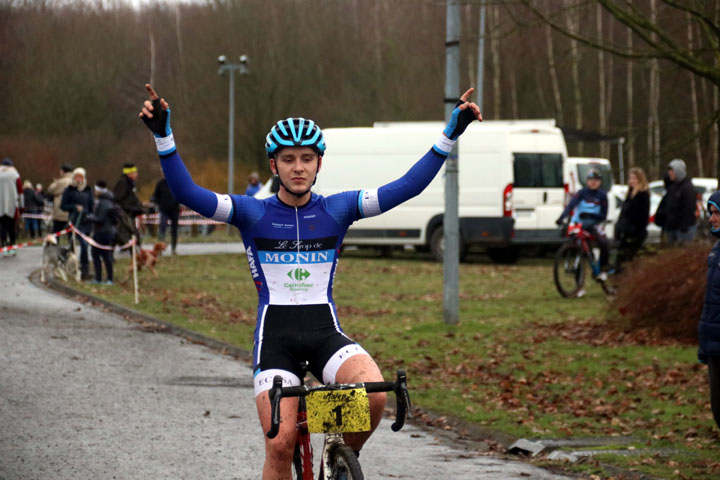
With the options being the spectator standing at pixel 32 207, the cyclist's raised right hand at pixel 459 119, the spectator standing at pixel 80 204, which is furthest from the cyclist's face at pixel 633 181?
the spectator standing at pixel 32 207

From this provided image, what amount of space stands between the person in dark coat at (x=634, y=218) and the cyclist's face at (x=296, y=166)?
1342 centimetres

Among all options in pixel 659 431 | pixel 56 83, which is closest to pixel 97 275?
pixel 659 431

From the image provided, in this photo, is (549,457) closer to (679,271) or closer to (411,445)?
(411,445)

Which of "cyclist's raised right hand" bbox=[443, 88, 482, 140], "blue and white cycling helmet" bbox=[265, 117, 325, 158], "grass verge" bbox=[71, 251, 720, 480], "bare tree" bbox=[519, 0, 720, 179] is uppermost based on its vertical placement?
"bare tree" bbox=[519, 0, 720, 179]

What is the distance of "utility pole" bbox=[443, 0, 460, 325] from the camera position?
15.1 metres

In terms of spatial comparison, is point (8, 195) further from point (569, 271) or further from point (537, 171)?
point (569, 271)

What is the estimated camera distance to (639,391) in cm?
1066

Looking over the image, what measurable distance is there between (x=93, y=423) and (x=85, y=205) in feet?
43.5

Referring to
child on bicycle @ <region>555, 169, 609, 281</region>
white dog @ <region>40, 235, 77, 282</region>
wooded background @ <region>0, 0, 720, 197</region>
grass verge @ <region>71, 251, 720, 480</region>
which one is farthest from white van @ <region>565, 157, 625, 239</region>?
white dog @ <region>40, 235, 77, 282</region>

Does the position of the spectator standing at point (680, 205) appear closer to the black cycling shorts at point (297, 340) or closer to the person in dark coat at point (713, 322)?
the person in dark coat at point (713, 322)

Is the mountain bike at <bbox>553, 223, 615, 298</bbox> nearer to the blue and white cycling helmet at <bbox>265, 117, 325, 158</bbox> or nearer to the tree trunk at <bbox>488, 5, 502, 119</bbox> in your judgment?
the blue and white cycling helmet at <bbox>265, 117, 325, 158</bbox>

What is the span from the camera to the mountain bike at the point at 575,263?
1830 cm

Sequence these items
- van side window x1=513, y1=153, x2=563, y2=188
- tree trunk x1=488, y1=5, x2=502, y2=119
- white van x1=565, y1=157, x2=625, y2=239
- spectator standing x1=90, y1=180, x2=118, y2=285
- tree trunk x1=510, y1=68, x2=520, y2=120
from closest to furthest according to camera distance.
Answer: spectator standing x1=90, y1=180, x2=118, y2=285
van side window x1=513, y1=153, x2=563, y2=188
white van x1=565, y1=157, x2=625, y2=239
tree trunk x1=488, y1=5, x2=502, y2=119
tree trunk x1=510, y1=68, x2=520, y2=120

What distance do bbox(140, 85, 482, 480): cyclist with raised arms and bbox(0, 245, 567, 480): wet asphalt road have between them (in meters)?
2.24
